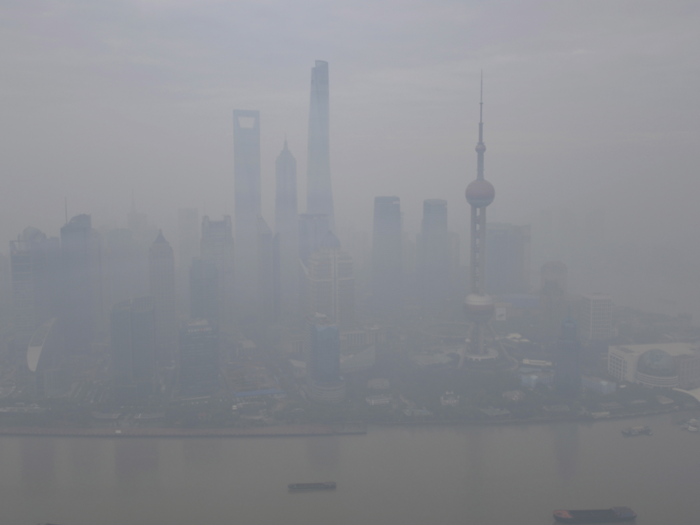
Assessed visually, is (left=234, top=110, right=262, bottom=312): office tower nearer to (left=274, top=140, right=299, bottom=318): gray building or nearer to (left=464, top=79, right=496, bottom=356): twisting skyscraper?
(left=274, top=140, right=299, bottom=318): gray building

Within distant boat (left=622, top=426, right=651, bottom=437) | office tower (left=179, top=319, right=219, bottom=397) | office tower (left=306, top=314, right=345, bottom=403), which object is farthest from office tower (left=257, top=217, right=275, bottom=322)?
distant boat (left=622, top=426, right=651, bottom=437)

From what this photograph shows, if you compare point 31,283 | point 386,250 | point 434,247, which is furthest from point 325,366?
point 434,247

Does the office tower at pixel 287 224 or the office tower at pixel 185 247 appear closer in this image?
the office tower at pixel 185 247

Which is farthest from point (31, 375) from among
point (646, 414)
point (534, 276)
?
point (534, 276)

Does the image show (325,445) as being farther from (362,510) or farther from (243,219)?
(243,219)

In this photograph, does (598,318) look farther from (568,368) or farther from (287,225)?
Result: (287,225)

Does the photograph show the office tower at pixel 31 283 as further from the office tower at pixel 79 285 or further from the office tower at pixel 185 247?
the office tower at pixel 185 247

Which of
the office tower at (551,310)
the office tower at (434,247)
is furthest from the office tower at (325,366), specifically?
the office tower at (434,247)
